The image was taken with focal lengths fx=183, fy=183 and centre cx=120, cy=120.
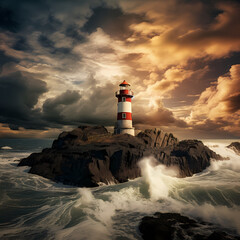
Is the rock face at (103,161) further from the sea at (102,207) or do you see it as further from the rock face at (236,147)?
the rock face at (236,147)

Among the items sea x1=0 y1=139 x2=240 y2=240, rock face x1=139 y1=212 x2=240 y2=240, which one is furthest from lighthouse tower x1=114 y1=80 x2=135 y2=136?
rock face x1=139 y1=212 x2=240 y2=240

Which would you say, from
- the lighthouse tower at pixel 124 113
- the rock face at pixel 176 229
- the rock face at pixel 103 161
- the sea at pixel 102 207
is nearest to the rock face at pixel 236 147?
the rock face at pixel 103 161

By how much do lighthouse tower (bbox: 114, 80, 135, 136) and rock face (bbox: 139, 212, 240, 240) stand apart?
60.6 feet

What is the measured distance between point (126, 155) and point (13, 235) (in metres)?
11.4

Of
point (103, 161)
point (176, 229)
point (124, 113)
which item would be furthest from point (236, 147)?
point (176, 229)

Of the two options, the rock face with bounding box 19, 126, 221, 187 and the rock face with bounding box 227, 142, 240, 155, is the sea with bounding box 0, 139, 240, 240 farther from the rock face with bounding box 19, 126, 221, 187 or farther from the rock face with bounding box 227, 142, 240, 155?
the rock face with bounding box 227, 142, 240, 155

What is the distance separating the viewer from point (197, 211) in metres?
9.14

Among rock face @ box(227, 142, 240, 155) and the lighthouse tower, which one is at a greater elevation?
the lighthouse tower

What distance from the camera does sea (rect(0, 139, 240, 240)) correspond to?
7.37m

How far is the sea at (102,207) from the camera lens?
737 cm

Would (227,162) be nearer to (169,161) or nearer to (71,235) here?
(169,161)

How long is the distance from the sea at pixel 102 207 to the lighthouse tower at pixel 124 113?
499 inches

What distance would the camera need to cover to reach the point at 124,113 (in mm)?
26844

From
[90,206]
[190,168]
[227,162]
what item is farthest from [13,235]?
[227,162]
